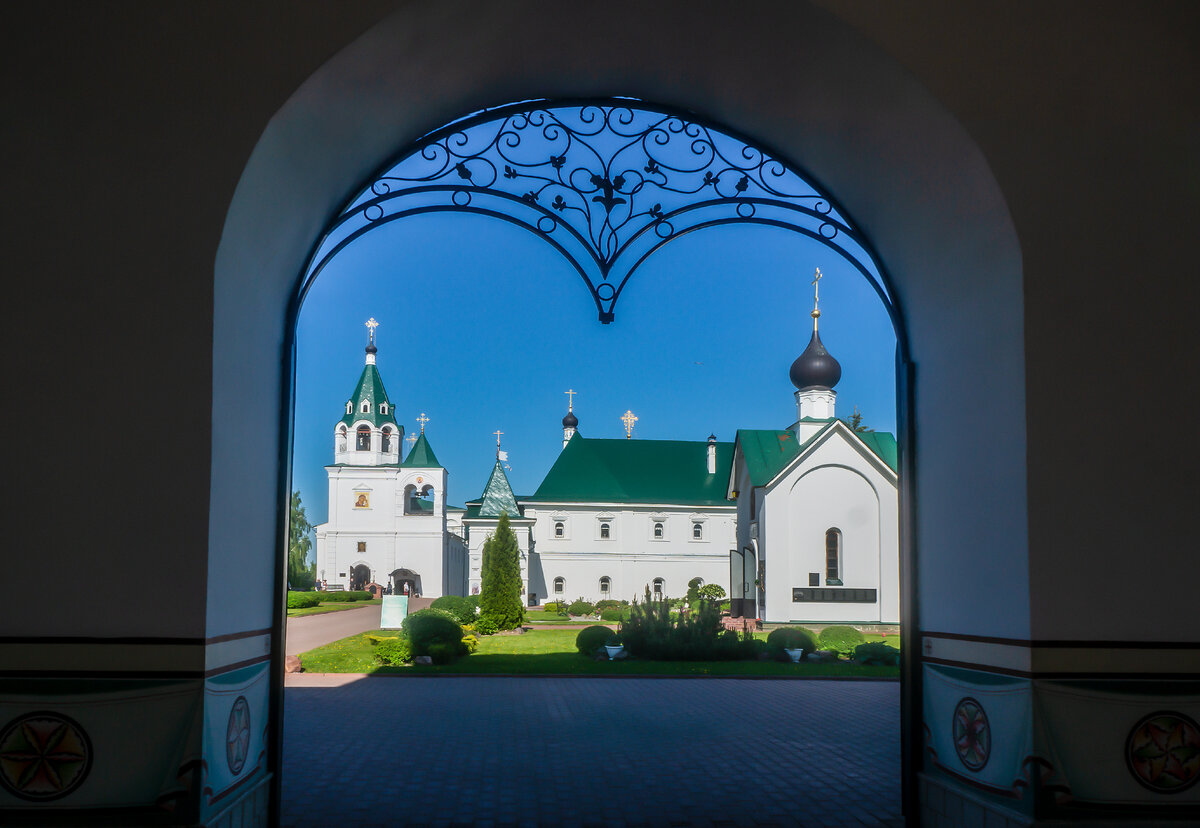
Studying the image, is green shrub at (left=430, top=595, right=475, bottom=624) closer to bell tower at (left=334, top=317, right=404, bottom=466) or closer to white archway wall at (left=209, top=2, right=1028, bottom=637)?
white archway wall at (left=209, top=2, right=1028, bottom=637)

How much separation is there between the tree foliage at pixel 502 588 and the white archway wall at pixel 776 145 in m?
20.6

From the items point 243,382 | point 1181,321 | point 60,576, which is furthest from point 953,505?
point 60,576

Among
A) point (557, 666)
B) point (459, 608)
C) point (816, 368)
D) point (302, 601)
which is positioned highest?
point (816, 368)

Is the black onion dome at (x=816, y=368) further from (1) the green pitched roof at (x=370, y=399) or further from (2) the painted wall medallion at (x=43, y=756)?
(2) the painted wall medallion at (x=43, y=756)

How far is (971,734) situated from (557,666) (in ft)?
41.5

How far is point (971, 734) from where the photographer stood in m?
5.07

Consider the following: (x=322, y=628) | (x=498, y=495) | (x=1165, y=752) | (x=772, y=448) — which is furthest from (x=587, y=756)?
(x=498, y=495)

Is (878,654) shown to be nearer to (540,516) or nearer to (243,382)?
(243,382)

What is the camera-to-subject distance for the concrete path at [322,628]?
2150cm

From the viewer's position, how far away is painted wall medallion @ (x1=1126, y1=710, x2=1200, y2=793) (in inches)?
181

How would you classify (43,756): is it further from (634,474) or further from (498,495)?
(634,474)

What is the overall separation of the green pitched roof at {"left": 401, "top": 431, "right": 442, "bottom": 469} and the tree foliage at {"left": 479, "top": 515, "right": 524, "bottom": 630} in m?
29.8

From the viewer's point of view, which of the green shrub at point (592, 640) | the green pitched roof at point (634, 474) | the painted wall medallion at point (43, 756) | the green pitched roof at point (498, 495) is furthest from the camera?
the green pitched roof at point (634, 474)

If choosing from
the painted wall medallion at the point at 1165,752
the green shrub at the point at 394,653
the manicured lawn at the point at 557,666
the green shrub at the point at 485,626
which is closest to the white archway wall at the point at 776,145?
the painted wall medallion at the point at 1165,752
